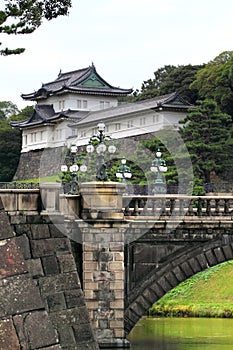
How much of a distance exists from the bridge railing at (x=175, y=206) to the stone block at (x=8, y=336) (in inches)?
871

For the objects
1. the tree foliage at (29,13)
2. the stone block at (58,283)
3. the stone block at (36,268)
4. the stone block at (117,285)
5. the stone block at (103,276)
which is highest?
the tree foliage at (29,13)

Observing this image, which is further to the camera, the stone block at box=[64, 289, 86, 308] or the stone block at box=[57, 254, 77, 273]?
the stone block at box=[57, 254, 77, 273]

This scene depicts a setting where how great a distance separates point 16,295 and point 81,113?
7902 centimetres

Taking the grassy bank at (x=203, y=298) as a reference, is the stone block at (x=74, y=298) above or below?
above

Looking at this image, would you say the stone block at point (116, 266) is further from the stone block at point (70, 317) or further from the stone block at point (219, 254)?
the stone block at point (70, 317)

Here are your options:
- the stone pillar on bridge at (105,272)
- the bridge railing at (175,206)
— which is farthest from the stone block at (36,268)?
the bridge railing at (175,206)

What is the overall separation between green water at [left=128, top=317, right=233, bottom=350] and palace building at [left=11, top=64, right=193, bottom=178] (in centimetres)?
2715

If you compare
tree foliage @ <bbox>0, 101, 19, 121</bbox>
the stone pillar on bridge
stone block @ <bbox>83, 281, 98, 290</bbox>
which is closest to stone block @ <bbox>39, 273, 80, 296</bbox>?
the stone pillar on bridge

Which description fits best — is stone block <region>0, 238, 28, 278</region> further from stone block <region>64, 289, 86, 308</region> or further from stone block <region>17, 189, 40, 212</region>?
stone block <region>64, 289, 86, 308</region>

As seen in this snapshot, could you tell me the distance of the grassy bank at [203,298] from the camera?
48188 millimetres

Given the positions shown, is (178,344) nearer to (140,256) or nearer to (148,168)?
(140,256)

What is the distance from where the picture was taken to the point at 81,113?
8375 cm

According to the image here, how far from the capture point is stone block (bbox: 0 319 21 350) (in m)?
4.95

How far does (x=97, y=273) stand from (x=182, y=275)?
3.87 m
